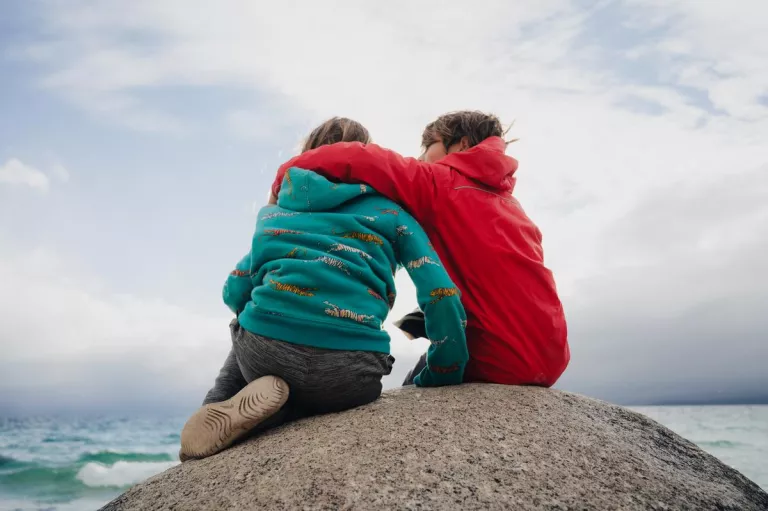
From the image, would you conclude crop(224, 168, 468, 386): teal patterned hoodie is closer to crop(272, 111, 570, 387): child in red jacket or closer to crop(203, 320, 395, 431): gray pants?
crop(203, 320, 395, 431): gray pants

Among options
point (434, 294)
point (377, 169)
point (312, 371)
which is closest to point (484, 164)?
point (377, 169)

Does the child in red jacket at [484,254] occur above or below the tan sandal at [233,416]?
above

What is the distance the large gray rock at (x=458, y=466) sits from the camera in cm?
189

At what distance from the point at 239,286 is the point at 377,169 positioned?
953 millimetres

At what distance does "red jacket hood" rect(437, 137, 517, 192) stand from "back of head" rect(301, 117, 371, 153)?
527mm

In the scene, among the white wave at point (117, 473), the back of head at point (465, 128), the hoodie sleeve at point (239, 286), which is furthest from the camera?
the white wave at point (117, 473)

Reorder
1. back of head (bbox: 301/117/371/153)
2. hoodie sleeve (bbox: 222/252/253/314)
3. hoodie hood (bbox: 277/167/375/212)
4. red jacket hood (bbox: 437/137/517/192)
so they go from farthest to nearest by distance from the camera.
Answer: back of head (bbox: 301/117/371/153)
red jacket hood (bbox: 437/137/517/192)
hoodie sleeve (bbox: 222/252/253/314)
hoodie hood (bbox: 277/167/375/212)

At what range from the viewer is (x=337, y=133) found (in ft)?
10.2

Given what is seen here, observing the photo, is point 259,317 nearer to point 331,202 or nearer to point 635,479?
point 331,202

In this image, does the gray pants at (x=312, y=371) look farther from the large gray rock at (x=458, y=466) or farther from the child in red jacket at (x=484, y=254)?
the child in red jacket at (x=484, y=254)

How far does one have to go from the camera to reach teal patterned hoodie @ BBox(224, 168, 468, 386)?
2361mm

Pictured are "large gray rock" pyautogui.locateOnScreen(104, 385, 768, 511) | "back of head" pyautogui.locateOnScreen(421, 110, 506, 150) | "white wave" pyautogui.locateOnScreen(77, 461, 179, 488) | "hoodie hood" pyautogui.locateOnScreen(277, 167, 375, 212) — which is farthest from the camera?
"white wave" pyautogui.locateOnScreen(77, 461, 179, 488)

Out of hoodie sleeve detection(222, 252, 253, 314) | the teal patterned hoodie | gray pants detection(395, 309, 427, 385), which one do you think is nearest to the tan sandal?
the teal patterned hoodie

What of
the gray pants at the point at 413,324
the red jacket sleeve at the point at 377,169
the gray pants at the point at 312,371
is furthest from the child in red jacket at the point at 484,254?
the gray pants at the point at 312,371
